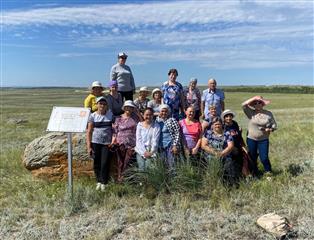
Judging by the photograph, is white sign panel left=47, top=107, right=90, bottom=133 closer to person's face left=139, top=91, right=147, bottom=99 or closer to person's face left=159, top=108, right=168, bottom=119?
person's face left=159, top=108, right=168, bottom=119

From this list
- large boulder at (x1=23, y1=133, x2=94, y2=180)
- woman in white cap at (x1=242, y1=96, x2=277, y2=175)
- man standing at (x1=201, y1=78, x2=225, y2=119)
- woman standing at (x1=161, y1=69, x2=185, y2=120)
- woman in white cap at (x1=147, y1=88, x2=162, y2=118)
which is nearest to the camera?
woman in white cap at (x1=242, y1=96, x2=277, y2=175)

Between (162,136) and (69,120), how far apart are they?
1807 mm

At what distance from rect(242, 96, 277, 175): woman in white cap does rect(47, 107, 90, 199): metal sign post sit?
11.1 feet

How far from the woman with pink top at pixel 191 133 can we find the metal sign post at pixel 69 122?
196cm

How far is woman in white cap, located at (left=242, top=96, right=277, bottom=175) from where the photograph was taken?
8.93 meters

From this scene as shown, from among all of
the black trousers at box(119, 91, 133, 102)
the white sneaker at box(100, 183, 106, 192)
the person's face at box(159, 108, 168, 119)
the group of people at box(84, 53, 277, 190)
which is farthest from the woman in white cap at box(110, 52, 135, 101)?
the white sneaker at box(100, 183, 106, 192)

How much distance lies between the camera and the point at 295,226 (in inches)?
244

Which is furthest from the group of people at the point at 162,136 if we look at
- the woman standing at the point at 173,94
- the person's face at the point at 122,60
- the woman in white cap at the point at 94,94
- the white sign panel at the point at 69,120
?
the person's face at the point at 122,60

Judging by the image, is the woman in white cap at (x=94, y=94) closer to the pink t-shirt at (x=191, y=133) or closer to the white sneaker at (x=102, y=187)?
the white sneaker at (x=102, y=187)

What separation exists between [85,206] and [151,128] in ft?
6.16

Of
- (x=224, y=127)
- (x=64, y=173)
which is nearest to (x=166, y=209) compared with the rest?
(x=224, y=127)

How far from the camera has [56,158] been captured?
32.8ft

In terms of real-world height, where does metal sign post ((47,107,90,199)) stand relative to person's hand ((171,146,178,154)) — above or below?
above

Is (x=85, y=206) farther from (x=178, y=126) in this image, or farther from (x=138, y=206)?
(x=178, y=126)
